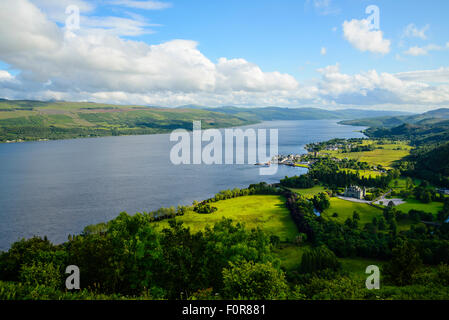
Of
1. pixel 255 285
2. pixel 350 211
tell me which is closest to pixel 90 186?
pixel 350 211

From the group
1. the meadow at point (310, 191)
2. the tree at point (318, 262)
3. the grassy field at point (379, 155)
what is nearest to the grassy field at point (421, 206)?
the meadow at point (310, 191)

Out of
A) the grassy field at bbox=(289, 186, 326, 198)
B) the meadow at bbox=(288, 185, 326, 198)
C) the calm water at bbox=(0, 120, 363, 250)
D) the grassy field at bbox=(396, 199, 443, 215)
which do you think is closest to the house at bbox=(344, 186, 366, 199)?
the meadow at bbox=(288, 185, 326, 198)

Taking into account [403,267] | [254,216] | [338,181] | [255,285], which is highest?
[255,285]

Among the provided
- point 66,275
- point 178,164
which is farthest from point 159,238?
point 178,164

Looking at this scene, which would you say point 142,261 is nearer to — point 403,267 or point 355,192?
point 403,267

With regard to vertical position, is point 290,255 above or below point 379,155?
below

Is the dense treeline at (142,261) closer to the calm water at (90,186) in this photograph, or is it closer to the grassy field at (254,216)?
the grassy field at (254,216)
